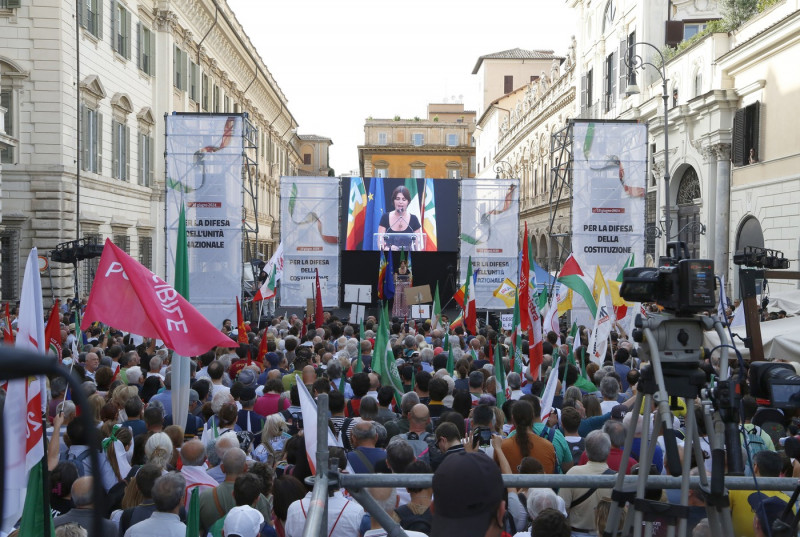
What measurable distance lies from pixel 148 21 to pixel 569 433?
28209 mm

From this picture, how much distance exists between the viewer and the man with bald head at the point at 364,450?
6016 millimetres

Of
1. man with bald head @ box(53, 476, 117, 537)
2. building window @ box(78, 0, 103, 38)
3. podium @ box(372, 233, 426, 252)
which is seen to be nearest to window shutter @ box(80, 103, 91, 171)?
building window @ box(78, 0, 103, 38)

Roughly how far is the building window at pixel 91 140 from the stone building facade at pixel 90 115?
0.03 metres

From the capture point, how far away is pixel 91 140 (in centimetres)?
2575

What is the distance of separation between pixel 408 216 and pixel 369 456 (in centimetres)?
2308

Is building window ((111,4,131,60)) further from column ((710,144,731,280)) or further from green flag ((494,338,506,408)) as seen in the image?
green flag ((494,338,506,408))

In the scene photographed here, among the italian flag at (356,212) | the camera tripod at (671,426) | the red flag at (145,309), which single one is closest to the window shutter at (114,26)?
the italian flag at (356,212)

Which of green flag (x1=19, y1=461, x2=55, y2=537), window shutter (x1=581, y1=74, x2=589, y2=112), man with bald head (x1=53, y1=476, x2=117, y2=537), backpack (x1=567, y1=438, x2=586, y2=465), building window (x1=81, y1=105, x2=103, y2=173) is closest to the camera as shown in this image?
green flag (x1=19, y1=461, x2=55, y2=537)

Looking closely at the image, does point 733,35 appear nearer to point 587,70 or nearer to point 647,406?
point 587,70

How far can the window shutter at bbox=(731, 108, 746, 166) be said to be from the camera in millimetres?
26828

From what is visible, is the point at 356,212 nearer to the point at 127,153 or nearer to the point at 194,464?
the point at 127,153

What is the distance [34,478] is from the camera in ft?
14.5

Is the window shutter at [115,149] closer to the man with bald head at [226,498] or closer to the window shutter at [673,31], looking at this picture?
the window shutter at [673,31]

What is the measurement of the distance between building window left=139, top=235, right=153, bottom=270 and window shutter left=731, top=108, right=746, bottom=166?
20.7 m
